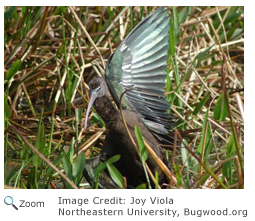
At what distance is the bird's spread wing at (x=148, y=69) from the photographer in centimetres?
271

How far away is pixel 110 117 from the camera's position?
2.59 metres

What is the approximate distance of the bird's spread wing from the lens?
2715mm

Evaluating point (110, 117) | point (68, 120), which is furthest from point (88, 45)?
point (110, 117)

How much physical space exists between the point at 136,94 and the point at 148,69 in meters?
0.14

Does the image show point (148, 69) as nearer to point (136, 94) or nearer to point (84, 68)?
point (136, 94)

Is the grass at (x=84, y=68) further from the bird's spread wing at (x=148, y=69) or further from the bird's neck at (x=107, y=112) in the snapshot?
the bird's neck at (x=107, y=112)

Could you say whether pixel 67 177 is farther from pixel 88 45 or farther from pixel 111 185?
pixel 88 45
